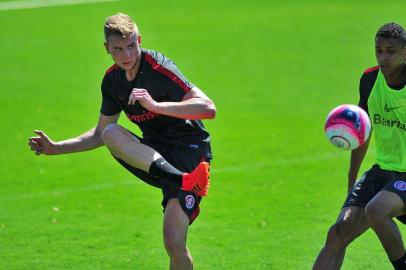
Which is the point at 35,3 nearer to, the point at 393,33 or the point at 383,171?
the point at 383,171

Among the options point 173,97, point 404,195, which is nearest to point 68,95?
point 173,97

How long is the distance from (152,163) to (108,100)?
1054 mm

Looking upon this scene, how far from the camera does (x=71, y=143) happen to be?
29.1 ft

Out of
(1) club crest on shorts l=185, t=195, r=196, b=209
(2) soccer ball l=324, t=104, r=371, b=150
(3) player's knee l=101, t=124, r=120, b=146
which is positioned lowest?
(1) club crest on shorts l=185, t=195, r=196, b=209

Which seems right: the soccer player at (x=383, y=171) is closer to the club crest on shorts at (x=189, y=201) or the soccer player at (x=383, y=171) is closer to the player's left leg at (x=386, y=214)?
the player's left leg at (x=386, y=214)

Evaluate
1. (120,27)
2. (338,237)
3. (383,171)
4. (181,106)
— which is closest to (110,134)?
(181,106)

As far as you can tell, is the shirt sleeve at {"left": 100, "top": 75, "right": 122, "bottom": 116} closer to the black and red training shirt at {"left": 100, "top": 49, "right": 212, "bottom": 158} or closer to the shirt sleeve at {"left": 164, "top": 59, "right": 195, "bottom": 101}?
the black and red training shirt at {"left": 100, "top": 49, "right": 212, "bottom": 158}

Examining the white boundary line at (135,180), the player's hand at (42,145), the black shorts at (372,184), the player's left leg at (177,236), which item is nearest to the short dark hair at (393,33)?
the black shorts at (372,184)

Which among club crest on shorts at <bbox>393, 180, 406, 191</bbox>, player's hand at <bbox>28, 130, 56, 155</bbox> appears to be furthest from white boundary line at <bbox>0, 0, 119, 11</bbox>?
club crest on shorts at <bbox>393, 180, 406, 191</bbox>

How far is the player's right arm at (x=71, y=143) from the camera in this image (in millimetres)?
8820

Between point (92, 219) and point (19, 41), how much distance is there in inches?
527

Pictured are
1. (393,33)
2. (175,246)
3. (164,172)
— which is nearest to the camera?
(393,33)

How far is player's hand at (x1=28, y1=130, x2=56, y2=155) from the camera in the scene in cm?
880

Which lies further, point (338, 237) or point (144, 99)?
point (338, 237)
